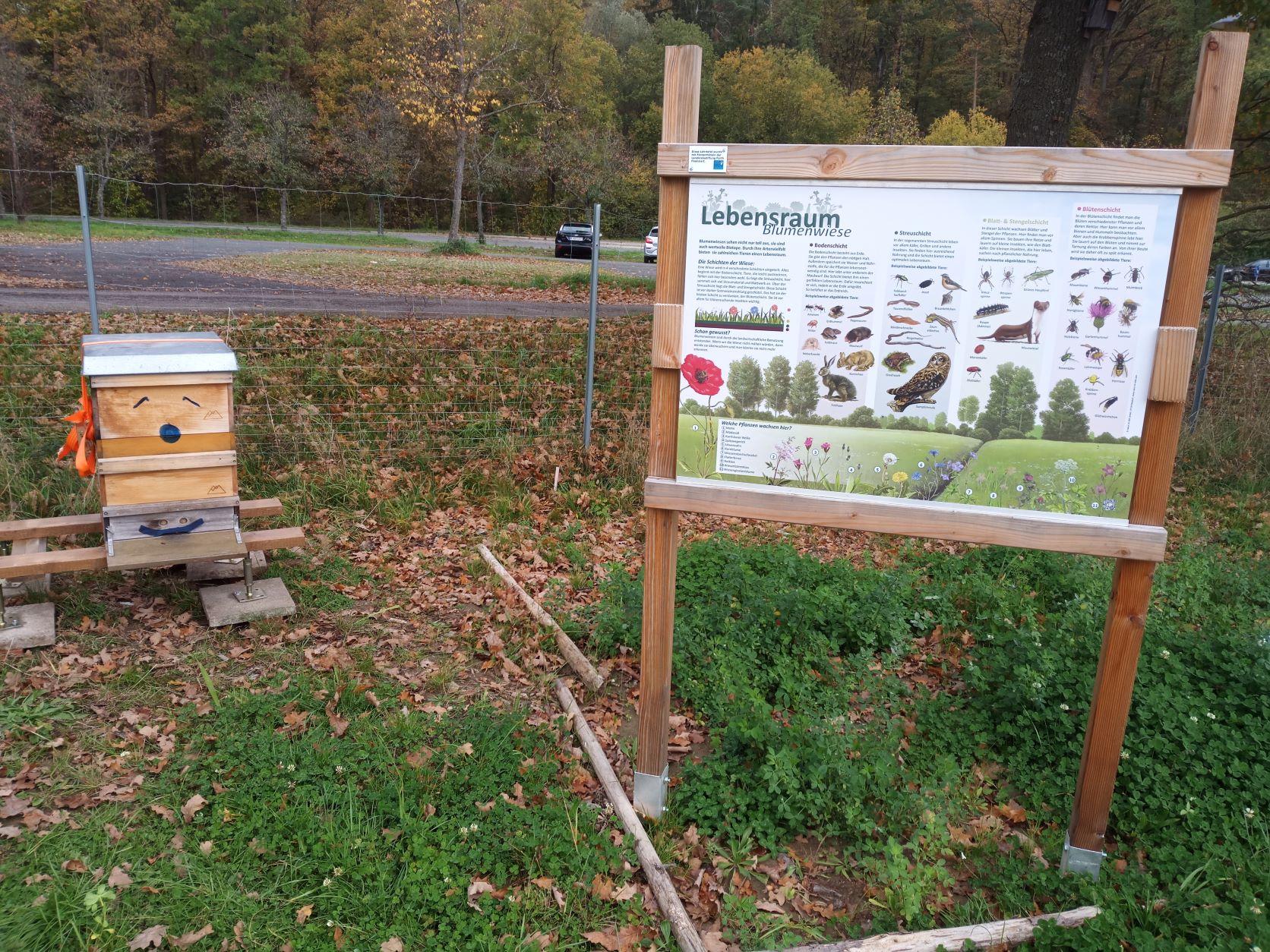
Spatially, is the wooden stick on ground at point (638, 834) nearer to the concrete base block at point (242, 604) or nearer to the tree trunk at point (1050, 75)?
the concrete base block at point (242, 604)

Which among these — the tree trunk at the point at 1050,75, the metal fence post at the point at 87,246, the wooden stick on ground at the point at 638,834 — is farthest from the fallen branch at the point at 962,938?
the tree trunk at the point at 1050,75

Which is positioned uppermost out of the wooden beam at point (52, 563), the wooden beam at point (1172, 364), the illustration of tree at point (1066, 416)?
the wooden beam at point (1172, 364)

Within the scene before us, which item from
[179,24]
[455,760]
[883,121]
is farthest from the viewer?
[883,121]

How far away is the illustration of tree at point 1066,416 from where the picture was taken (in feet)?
9.59

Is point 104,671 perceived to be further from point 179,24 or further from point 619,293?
point 179,24

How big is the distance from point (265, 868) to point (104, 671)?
187cm

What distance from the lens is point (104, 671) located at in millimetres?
4344

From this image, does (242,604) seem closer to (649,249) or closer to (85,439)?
(85,439)

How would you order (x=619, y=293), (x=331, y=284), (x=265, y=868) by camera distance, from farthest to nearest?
(x=619, y=293) → (x=331, y=284) → (x=265, y=868)

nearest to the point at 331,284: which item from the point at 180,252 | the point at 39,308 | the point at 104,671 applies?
the point at 180,252

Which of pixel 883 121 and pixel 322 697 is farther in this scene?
pixel 883 121

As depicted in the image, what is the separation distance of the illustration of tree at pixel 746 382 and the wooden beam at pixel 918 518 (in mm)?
333

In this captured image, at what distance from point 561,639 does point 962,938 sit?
2.59 meters

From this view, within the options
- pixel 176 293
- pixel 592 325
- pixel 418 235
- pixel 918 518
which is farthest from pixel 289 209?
pixel 918 518
